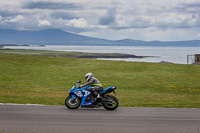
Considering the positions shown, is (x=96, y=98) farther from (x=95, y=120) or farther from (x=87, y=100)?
(x=95, y=120)

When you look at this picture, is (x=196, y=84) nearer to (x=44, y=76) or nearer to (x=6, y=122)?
(x=44, y=76)

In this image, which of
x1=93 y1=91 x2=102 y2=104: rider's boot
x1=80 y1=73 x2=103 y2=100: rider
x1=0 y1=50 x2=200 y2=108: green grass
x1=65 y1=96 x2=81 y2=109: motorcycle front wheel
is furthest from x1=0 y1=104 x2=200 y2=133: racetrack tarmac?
Result: x1=0 y1=50 x2=200 y2=108: green grass

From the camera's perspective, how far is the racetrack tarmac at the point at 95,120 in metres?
10.1

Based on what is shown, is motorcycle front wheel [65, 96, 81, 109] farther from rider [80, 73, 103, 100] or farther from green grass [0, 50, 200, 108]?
green grass [0, 50, 200, 108]

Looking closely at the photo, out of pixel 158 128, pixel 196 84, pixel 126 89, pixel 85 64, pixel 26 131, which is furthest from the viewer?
pixel 85 64

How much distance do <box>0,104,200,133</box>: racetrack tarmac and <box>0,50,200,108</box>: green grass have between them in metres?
3.02

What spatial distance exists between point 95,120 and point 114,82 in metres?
20.0

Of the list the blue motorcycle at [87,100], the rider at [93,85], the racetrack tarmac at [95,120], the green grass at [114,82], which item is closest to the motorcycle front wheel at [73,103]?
the blue motorcycle at [87,100]

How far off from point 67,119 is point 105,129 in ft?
6.95

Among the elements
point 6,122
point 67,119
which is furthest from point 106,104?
point 6,122

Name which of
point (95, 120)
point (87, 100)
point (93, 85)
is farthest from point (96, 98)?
point (95, 120)

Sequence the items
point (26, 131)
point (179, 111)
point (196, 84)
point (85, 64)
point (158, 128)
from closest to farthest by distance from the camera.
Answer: point (26, 131) → point (158, 128) → point (179, 111) → point (196, 84) → point (85, 64)

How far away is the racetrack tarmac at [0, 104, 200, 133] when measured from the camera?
10.1 metres

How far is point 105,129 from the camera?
10.2 meters
